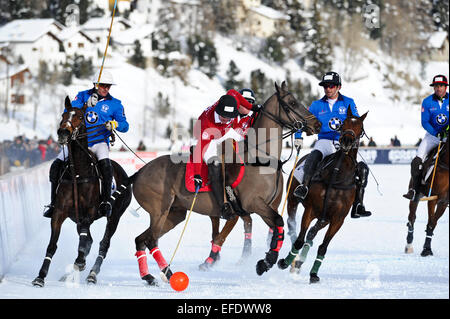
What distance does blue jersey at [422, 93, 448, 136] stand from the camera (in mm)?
10453

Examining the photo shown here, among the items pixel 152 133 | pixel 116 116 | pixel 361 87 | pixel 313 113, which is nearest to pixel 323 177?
pixel 313 113

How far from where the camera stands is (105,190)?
8.16 m

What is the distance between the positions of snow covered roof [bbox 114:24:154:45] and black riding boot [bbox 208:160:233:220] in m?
68.3

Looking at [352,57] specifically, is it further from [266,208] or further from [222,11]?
[266,208]

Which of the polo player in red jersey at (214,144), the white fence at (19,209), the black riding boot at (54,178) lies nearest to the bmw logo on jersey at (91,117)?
the black riding boot at (54,178)

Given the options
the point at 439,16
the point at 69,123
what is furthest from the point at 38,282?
the point at 439,16

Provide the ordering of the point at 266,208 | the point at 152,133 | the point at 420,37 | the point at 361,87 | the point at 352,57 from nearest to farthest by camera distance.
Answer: the point at 266,208 → the point at 152,133 → the point at 361,87 → the point at 352,57 → the point at 420,37

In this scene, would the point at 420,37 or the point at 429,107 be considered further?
the point at 420,37

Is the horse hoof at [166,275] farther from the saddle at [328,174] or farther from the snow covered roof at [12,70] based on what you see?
the snow covered roof at [12,70]

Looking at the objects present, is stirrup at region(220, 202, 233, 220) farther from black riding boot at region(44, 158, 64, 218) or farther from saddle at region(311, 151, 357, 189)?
black riding boot at region(44, 158, 64, 218)

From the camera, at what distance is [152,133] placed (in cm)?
5378

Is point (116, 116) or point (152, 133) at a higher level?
point (116, 116)

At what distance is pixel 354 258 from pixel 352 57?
8352 cm

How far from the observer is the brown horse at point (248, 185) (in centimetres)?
786
